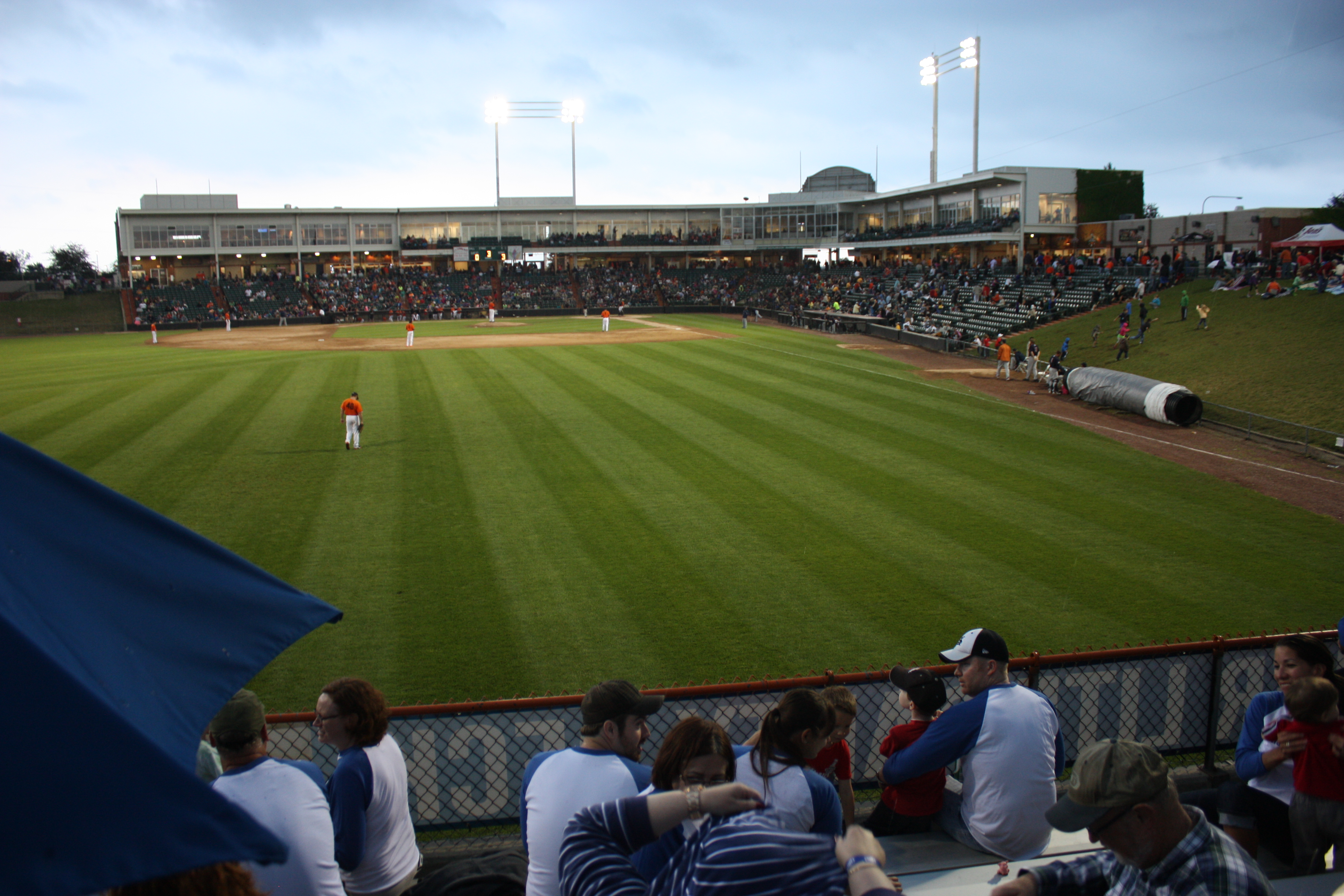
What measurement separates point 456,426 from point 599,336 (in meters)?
26.8

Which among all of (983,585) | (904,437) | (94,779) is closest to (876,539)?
(983,585)

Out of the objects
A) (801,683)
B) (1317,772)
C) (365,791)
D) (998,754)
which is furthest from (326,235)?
(1317,772)

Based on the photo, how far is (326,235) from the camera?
304 ft

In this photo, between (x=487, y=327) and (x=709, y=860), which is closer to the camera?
(x=709, y=860)

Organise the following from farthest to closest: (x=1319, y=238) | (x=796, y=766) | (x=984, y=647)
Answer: (x=1319, y=238) < (x=984, y=647) < (x=796, y=766)

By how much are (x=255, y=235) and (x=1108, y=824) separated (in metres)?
101

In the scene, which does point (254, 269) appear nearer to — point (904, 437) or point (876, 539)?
point (904, 437)

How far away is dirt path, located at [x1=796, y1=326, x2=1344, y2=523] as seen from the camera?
60.3 feet

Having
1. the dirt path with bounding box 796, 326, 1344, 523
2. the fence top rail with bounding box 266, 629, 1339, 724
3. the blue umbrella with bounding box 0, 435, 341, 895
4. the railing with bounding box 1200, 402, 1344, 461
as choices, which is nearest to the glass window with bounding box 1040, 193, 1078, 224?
the dirt path with bounding box 796, 326, 1344, 523

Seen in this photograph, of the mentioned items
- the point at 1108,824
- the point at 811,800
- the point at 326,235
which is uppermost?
the point at 326,235

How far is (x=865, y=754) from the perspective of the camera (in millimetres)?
7512

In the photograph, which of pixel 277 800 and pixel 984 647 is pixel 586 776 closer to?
pixel 277 800

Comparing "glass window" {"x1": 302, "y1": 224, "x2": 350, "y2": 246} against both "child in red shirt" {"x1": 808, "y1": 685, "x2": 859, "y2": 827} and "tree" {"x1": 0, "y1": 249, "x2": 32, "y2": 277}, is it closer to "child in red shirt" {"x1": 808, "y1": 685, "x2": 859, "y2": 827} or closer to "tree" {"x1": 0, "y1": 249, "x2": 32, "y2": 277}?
"tree" {"x1": 0, "y1": 249, "x2": 32, "y2": 277}

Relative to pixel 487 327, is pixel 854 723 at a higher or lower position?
lower
